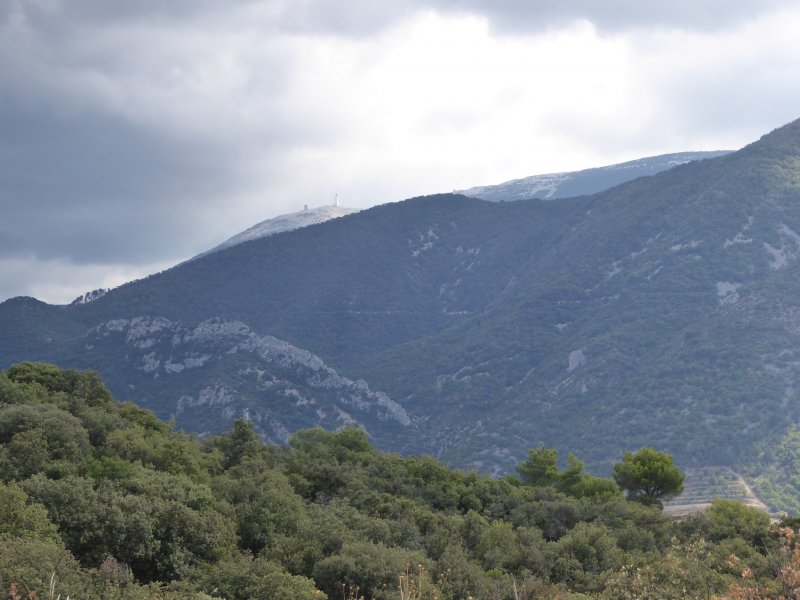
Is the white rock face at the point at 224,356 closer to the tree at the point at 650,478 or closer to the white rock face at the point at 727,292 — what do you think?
the white rock face at the point at 727,292

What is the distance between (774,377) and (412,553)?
233ft

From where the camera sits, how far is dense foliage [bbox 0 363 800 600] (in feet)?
70.1

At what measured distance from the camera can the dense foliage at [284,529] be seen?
70.1ft

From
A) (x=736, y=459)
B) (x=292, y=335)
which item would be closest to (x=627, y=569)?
(x=736, y=459)

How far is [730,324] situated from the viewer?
9788 centimetres

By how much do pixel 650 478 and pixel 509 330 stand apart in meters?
69.8

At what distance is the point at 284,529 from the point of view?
2939cm

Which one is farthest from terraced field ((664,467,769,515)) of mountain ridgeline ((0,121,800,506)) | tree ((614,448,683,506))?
tree ((614,448,683,506))

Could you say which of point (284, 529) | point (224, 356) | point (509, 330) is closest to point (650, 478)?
point (284, 529)

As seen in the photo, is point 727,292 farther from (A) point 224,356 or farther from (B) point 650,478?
(B) point 650,478

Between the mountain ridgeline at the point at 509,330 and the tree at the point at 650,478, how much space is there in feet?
89.0

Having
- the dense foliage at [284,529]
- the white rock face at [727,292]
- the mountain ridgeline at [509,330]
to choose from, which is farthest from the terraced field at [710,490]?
the white rock face at [727,292]

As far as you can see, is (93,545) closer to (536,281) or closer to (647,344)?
(647,344)

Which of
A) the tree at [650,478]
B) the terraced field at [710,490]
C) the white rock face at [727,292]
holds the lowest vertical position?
the terraced field at [710,490]
